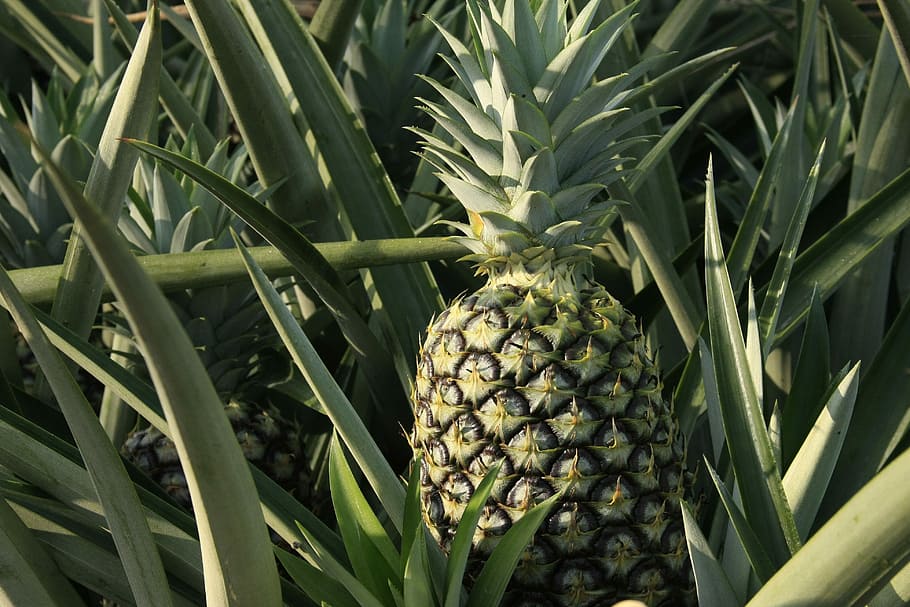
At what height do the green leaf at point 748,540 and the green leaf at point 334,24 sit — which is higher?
the green leaf at point 334,24

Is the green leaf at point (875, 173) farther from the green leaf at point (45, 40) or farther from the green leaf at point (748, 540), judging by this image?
the green leaf at point (45, 40)

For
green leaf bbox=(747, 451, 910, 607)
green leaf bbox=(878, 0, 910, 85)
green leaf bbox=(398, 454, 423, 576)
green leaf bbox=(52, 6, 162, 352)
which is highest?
green leaf bbox=(52, 6, 162, 352)

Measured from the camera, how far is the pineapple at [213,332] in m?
0.89

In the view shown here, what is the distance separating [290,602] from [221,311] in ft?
1.23

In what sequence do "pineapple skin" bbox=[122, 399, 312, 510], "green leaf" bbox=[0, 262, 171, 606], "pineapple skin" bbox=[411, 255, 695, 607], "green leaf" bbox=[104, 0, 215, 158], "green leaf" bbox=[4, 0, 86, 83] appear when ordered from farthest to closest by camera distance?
"green leaf" bbox=[4, 0, 86, 83] → "green leaf" bbox=[104, 0, 215, 158] → "pineapple skin" bbox=[122, 399, 312, 510] → "pineapple skin" bbox=[411, 255, 695, 607] → "green leaf" bbox=[0, 262, 171, 606]

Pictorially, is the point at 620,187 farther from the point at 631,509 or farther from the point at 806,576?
the point at 806,576

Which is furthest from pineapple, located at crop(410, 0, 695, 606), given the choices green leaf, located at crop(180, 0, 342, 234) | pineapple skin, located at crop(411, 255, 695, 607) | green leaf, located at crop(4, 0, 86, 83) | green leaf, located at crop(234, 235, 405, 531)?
green leaf, located at crop(4, 0, 86, 83)

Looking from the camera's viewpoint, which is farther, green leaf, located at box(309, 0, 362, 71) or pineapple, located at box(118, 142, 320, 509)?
green leaf, located at box(309, 0, 362, 71)

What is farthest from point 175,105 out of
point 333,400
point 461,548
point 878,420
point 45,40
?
point 878,420

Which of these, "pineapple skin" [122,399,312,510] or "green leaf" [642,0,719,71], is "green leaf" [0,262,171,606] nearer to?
"pineapple skin" [122,399,312,510]

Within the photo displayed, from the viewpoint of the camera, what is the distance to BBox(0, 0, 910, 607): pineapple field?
21.2 inches

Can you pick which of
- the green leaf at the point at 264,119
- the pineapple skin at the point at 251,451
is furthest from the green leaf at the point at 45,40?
the pineapple skin at the point at 251,451

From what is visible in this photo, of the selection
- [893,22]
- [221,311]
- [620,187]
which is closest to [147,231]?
[221,311]

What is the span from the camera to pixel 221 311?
3.02 feet
